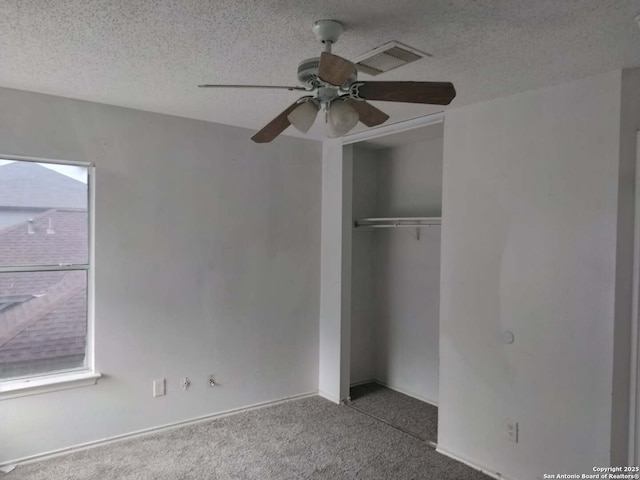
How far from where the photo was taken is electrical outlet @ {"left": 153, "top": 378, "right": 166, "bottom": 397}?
11.0 ft

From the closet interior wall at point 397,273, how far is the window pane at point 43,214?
241 cm

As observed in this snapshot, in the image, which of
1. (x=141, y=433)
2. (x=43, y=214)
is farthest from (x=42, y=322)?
(x=141, y=433)

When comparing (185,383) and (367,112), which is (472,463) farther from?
(367,112)

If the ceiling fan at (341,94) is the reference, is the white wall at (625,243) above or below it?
below

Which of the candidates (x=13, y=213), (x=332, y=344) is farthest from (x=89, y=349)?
(x=332, y=344)

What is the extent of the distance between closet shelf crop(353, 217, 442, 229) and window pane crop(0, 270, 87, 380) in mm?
2387

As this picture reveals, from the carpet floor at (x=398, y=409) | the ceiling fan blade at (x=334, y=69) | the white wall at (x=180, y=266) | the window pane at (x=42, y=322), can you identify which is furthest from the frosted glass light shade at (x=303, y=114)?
the carpet floor at (x=398, y=409)

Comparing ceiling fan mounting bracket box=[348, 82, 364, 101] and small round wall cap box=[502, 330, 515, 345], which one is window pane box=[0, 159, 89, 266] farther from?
small round wall cap box=[502, 330, 515, 345]

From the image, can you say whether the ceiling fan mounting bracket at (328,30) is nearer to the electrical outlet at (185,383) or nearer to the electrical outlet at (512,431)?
the electrical outlet at (512,431)

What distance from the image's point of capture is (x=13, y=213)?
9.32 ft

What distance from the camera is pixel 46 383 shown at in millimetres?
2896

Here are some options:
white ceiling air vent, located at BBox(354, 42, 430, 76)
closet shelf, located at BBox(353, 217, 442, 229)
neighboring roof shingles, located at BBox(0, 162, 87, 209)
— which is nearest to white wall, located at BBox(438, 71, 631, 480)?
closet shelf, located at BBox(353, 217, 442, 229)

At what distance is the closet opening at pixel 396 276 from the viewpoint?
13.1ft

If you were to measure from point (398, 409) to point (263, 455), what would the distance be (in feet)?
4.42
